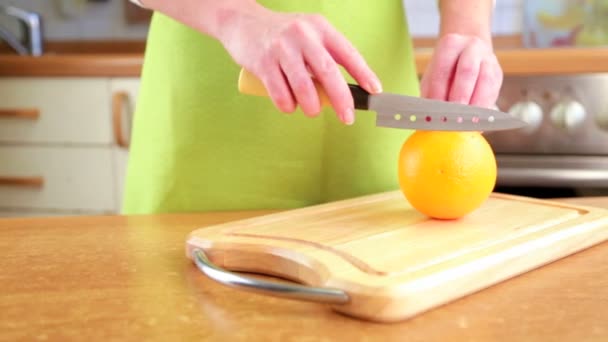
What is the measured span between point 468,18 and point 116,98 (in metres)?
1.09

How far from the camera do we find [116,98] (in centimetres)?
180

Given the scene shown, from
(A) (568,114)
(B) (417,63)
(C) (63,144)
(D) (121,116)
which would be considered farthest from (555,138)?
(C) (63,144)

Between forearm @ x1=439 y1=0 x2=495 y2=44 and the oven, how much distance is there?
2.19 feet

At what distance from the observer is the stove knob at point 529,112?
61.2 inches

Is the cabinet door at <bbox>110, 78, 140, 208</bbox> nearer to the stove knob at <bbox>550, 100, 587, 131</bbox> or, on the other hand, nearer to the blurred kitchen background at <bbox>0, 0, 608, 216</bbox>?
the blurred kitchen background at <bbox>0, 0, 608, 216</bbox>

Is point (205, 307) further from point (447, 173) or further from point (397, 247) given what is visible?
point (447, 173)

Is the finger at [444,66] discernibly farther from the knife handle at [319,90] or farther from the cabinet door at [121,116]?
the cabinet door at [121,116]

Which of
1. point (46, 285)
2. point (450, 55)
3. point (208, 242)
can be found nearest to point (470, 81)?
point (450, 55)

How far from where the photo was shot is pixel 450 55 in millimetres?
780

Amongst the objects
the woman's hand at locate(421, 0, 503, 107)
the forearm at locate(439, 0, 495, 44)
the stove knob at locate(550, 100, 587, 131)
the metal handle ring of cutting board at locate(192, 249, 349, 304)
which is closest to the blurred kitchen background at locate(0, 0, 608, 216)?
the stove knob at locate(550, 100, 587, 131)

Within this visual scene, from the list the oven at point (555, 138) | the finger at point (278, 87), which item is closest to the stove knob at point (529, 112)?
the oven at point (555, 138)

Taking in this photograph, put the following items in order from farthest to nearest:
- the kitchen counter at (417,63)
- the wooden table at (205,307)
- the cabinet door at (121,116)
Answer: the cabinet door at (121,116), the kitchen counter at (417,63), the wooden table at (205,307)

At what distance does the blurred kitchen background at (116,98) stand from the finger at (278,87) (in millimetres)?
945

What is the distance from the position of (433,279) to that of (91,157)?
148 cm
